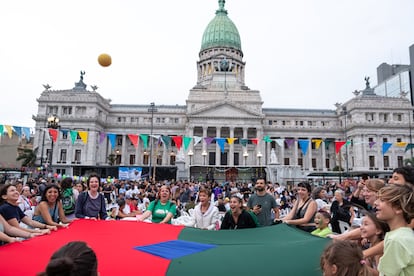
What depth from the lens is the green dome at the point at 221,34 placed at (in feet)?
272

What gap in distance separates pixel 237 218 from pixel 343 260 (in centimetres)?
387

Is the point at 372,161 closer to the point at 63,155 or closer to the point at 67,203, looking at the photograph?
the point at 63,155

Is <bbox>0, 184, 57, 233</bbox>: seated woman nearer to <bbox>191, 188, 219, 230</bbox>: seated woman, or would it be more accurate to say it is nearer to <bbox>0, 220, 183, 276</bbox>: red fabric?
<bbox>0, 220, 183, 276</bbox>: red fabric

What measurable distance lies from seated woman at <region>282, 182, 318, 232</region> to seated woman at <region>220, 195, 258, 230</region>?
0.87m

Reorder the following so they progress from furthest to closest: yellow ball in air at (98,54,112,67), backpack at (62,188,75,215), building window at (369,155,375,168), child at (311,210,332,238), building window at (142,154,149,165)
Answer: building window at (142,154,149,165) → building window at (369,155,375,168) → yellow ball in air at (98,54,112,67) → backpack at (62,188,75,215) → child at (311,210,332,238)

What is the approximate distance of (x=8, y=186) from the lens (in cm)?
592

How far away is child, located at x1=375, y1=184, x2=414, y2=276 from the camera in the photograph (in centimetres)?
275

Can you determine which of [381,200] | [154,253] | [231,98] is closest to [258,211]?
[154,253]

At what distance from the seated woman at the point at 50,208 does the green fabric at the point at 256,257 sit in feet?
11.1

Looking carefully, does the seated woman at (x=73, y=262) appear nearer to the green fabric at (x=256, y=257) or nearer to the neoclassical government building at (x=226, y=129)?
the green fabric at (x=256, y=257)

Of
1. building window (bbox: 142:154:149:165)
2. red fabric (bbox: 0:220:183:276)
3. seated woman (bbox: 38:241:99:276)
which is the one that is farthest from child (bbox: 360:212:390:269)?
building window (bbox: 142:154:149:165)

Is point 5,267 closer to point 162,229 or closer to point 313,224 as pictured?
point 162,229

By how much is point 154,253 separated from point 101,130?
6406 cm

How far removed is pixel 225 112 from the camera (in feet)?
201
